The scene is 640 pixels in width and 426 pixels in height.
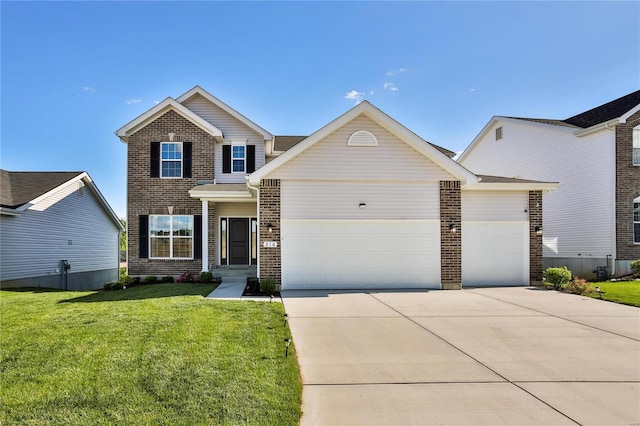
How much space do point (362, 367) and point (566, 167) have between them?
58.3 feet

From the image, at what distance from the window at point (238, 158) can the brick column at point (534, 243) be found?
1100cm

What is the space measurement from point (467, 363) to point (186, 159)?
13486mm

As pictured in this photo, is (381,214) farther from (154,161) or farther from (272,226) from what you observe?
(154,161)

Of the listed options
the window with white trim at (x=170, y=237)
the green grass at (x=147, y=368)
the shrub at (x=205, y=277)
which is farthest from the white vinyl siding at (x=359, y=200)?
the window with white trim at (x=170, y=237)

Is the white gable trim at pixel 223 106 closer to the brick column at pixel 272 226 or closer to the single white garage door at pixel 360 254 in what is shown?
the brick column at pixel 272 226

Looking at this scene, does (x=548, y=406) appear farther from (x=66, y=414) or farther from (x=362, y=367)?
(x=66, y=414)

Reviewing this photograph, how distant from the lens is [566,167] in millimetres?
18594

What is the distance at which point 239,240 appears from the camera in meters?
16.2

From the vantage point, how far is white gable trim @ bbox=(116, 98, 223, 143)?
51.1ft

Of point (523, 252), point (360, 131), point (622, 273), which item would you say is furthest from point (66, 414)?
point (622, 273)

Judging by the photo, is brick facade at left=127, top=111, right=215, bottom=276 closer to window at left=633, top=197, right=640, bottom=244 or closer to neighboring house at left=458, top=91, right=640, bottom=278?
neighboring house at left=458, top=91, right=640, bottom=278

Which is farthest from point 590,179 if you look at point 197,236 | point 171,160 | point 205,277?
point 171,160

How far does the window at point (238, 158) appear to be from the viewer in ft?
53.9

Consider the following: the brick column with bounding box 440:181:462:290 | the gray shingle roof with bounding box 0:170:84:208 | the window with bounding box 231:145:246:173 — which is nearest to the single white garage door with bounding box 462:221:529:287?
the brick column with bounding box 440:181:462:290
